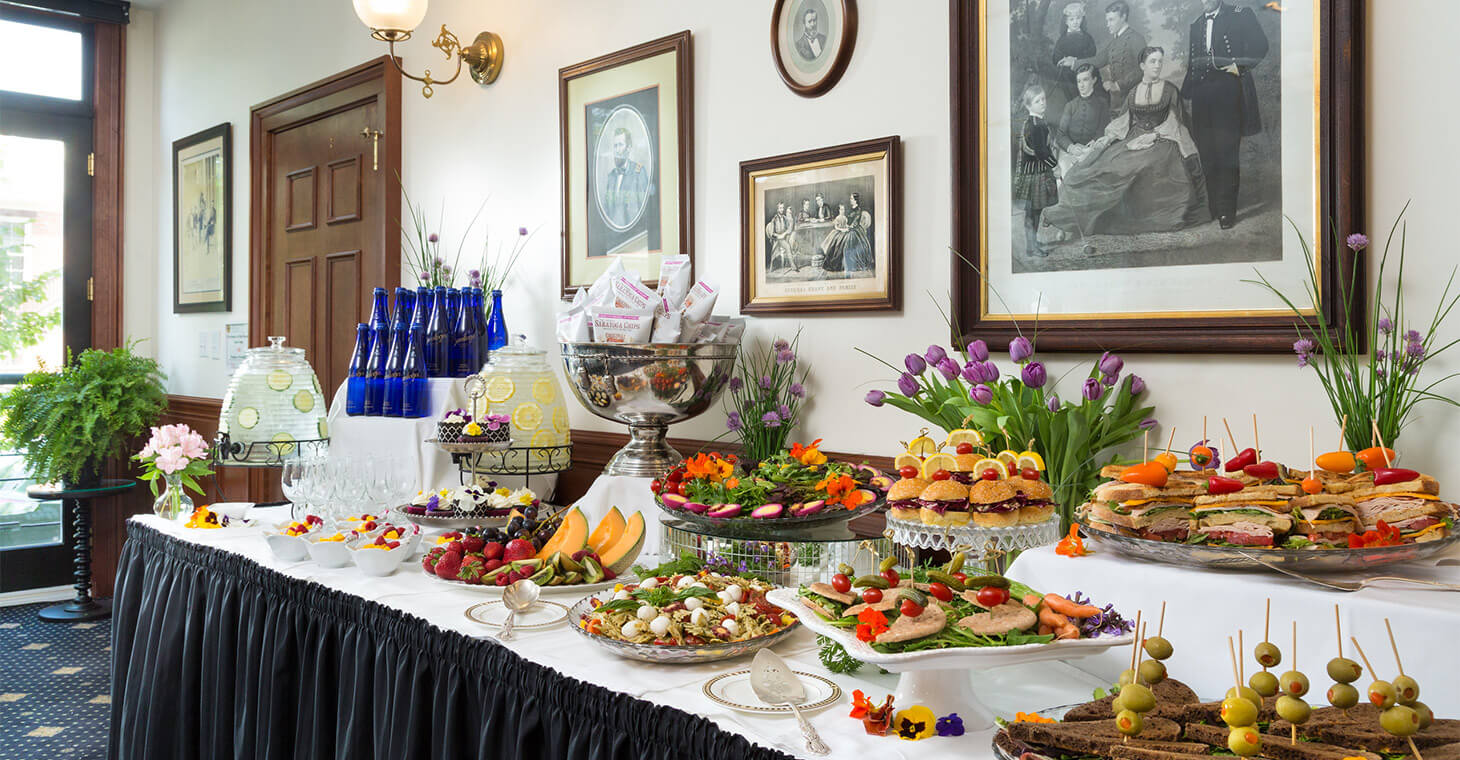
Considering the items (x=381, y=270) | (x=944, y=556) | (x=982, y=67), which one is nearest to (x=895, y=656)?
(x=944, y=556)

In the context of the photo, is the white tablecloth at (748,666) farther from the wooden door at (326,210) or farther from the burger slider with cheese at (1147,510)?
the wooden door at (326,210)

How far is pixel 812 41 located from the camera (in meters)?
2.32

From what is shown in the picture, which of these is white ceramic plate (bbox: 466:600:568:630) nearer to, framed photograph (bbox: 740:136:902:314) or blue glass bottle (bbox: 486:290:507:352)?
framed photograph (bbox: 740:136:902:314)

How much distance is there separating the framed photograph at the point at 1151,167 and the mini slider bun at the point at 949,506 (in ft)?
1.96

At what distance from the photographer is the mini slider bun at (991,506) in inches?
54.8

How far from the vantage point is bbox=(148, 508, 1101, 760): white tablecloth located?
3.73 feet

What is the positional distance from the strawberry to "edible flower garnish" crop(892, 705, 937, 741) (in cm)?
102

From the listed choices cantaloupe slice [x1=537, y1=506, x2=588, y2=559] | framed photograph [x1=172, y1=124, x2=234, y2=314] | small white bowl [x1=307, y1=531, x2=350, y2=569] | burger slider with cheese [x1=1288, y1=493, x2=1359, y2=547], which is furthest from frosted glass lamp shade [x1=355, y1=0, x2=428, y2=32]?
burger slider with cheese [x1=1288, y1=493, x2=1359, y2=547]

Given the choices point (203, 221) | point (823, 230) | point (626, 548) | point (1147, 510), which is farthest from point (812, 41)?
point (203, 221)

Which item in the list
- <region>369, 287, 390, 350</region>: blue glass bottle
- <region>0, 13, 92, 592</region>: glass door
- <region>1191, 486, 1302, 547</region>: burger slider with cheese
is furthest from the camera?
<region>0, 13, 92, 592</region>: glass door

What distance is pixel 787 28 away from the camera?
236cm

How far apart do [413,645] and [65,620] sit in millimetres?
3921

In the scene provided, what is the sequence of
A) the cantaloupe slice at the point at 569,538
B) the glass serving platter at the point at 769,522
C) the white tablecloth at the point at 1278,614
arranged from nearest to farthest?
the white tablecloth at the point at 1278,614 → the glass serving platter at the point at 769,522 → the cantaloupe slice at the point at 569,538

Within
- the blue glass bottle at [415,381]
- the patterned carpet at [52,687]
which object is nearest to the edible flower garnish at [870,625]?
the blue glass bottle at [415,381]
